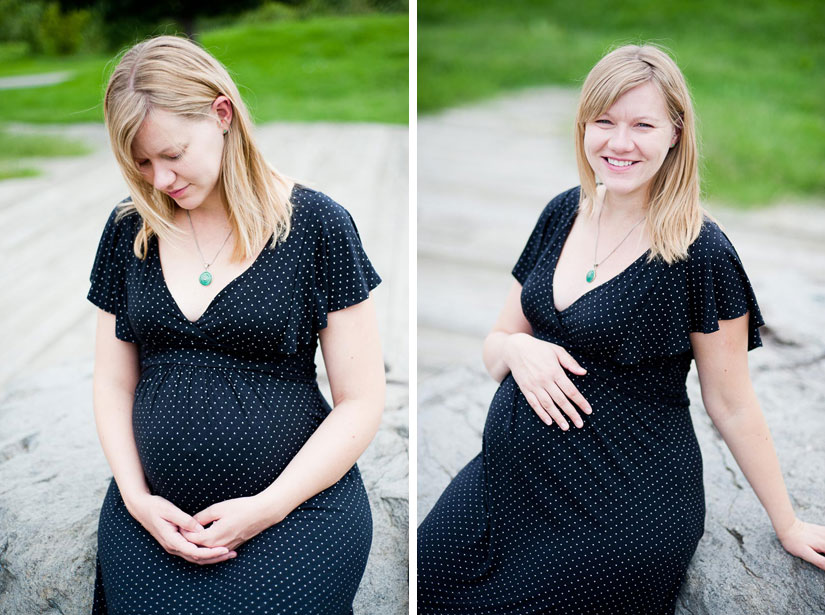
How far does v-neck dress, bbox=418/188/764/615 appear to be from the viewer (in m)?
1.49

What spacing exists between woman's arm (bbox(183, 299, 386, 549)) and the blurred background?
31 centimetres

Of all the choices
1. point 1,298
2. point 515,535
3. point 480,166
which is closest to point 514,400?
point 515,535

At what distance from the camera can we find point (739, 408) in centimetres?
152

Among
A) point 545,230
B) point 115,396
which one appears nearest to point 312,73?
point 545,230

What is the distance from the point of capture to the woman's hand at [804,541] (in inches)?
62.6

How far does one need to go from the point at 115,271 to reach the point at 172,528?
494 mm

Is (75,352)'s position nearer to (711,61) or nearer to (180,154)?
(180,154)

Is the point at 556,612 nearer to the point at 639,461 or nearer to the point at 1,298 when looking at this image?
the point at 639,461

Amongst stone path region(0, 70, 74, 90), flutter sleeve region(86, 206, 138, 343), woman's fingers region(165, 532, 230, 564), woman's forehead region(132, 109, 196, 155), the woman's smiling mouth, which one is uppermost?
woman's forehead region(132, 109, 196, 155)

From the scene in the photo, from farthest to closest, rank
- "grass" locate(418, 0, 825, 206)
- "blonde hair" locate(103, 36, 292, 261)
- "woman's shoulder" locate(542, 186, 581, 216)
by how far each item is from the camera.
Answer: "grass" locate(418, 0, 825, 206), "woman's shoulder" locate(542, 186, 581, 216), "blonde hair" locate(103, 36, 292, 261)

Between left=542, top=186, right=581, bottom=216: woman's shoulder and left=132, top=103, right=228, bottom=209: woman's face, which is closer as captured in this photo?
left=132, top=103, right=228, bottom=209: woman's face

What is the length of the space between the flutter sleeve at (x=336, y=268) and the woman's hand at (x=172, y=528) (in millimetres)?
417

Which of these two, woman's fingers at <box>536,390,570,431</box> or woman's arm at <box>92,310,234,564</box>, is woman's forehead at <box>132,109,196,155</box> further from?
woman's fingers at <box>536,390,570,431</box>

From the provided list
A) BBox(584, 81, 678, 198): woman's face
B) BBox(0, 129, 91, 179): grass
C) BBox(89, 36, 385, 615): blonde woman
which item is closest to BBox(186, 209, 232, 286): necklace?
BBox(89, 36, 385, 615): blonde woman
